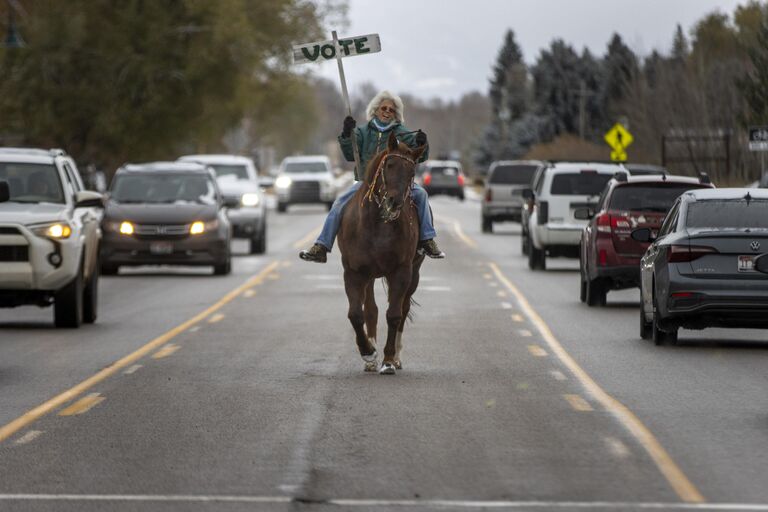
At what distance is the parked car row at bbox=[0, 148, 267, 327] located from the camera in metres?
19.5

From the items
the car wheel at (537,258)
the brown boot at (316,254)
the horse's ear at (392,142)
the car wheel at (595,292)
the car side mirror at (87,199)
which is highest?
the horse's ear at (392,142)

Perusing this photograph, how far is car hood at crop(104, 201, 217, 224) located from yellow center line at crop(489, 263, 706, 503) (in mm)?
11140

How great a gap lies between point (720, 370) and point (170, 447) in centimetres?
625

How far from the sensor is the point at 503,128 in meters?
128

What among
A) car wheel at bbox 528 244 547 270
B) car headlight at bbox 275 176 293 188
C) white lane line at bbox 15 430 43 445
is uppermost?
white lane line at bbox 15 430 43 445

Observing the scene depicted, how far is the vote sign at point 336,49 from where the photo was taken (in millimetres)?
18314

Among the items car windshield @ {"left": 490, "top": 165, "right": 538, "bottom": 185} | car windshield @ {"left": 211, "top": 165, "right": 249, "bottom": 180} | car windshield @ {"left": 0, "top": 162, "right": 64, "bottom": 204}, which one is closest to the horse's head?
car windshield @ {"left": 0, "top": 162, "right": 64, "bottom": 204}

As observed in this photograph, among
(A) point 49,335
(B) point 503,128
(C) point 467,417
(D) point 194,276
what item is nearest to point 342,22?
(B) point 503,128

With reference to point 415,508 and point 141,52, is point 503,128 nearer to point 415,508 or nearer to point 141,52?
point 141,52

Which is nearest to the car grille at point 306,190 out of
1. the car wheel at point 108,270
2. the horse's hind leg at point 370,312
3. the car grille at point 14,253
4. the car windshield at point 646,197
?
the car wheel at point 108,270

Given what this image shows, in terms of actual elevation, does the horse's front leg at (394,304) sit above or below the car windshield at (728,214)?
below

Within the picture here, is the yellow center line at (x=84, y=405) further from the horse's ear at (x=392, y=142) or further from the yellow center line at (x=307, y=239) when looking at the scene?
the yellow center line at (x=307, y=239)

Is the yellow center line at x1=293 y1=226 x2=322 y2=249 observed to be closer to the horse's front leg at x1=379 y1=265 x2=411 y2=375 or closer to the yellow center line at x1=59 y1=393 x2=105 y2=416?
the horse's front leg at x1=379 y1=265 x2=411 y2=375

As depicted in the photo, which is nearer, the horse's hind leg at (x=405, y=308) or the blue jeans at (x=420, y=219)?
the blue jeans at (x=420, y=219)
